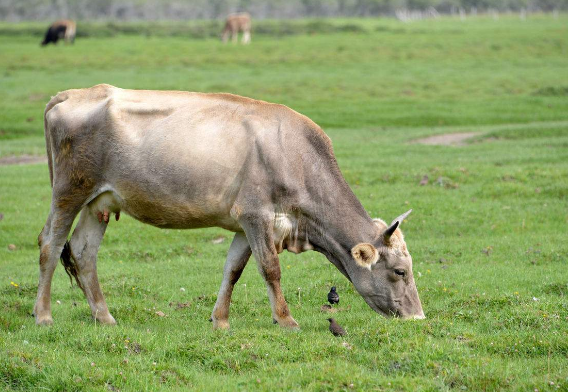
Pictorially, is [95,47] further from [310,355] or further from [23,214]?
[310,355]

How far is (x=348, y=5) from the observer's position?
123625 millimetres

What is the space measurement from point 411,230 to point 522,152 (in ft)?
24.7

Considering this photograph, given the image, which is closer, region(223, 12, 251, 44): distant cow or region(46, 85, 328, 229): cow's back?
region(46, 85, 328, 229): cow's back

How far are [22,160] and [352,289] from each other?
13.5m

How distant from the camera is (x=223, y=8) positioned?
418 feet

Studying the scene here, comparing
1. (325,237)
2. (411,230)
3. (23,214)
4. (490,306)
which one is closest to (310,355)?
(325,237)

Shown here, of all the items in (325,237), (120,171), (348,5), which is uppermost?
(120,171)

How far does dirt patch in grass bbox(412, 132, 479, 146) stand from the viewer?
2297 centimetres

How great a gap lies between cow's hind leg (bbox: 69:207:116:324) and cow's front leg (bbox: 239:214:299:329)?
2066 millimetres

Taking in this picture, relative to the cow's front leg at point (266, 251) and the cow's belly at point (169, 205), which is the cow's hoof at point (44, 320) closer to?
the cow's belly at point (169, 205)

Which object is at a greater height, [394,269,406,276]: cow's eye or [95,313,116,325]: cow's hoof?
[394,269,406,276]: cow's eye

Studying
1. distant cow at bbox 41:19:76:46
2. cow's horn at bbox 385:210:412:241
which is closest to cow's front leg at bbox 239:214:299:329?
cow's horn at bbox 385:210:412:241

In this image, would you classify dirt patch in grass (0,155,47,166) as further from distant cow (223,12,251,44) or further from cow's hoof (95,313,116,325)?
distant cow (223,12,251,44)

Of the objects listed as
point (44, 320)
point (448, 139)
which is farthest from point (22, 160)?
point (44, 320)
